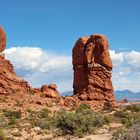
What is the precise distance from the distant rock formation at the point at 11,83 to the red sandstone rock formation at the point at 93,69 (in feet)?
11.4

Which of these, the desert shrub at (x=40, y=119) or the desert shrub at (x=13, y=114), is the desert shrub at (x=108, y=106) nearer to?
the desert shrub at (x=40, y=119)

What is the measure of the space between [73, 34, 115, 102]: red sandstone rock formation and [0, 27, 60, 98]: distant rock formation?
137 inches

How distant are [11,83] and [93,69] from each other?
33.1 ft

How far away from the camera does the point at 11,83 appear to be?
152 feet

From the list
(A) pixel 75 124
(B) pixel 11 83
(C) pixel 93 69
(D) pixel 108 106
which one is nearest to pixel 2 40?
(B) pixel 11 83

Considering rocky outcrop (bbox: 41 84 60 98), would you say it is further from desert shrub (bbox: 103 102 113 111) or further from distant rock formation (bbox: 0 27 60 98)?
desert shrub (bbox: 103 102 113 111)

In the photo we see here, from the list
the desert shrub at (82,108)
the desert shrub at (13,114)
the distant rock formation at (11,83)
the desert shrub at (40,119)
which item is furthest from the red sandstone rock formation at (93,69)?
the desert shrub at (13,114)

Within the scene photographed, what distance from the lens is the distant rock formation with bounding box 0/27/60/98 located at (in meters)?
45.8

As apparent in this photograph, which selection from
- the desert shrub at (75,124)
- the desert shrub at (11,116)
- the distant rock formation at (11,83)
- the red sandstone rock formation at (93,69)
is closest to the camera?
the desert shrub at (75,124)

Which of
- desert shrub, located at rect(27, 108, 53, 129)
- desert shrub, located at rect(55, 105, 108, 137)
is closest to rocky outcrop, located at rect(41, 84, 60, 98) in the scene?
desert shrub, located at rect(27, 108, 53, 129)

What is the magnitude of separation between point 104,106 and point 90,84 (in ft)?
13.2

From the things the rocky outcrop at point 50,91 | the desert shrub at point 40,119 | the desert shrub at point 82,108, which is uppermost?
the rocky outcrop at point 50,91

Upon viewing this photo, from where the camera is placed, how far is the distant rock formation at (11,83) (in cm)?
4578

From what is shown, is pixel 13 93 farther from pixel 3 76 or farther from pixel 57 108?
pixel 57 108
